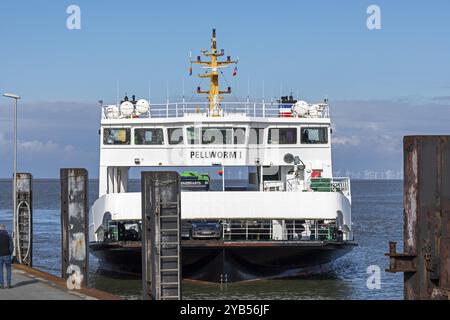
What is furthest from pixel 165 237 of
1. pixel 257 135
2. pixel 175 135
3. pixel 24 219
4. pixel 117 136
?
pixel 117 136

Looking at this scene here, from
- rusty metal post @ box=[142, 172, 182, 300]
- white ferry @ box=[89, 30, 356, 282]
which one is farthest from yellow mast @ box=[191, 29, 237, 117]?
rusty metal post @ box=[142, 172, 182, 300]

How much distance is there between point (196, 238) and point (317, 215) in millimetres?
3667

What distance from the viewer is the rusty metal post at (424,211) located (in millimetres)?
14289

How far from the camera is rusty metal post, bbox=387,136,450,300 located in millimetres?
14289

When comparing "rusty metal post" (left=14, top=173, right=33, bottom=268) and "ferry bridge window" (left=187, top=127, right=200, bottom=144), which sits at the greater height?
"ferry bridge window" (left=187, top=127, right=200, bottom=144)

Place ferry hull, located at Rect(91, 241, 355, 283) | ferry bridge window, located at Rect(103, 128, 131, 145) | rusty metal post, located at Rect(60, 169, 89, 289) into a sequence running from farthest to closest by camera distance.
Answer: ferry bridge window, located at Rect(103, 128, 131, 145)
ferry hull, located at Rect(91, 241, 355, 283)
rusty metal post, located at Rect(60, 169, 89, 289)

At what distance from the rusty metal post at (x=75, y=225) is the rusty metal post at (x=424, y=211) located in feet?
27.4

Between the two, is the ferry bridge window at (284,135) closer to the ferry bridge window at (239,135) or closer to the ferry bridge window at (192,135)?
the ferry bridge window at (239,135)

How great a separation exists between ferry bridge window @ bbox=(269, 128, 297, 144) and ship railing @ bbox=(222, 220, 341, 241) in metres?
3.05

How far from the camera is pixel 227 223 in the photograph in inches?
1131

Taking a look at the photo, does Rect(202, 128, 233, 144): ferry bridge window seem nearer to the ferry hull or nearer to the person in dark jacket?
the ferry hull

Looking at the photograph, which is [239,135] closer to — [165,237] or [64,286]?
[64,286]

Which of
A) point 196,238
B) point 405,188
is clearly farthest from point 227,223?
point 405,188

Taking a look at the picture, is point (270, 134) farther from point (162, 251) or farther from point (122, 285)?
point (162, 251)
